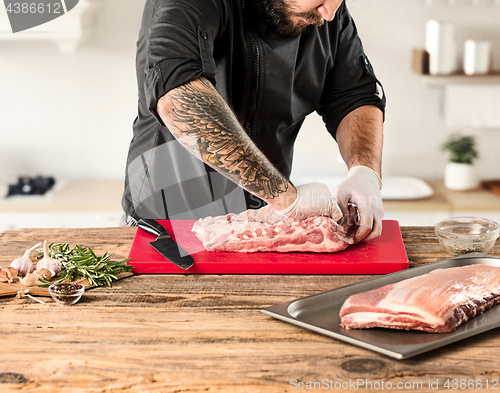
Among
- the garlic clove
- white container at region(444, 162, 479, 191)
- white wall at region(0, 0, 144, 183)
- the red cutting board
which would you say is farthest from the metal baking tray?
white wall at region(0, 0, 144, 183)

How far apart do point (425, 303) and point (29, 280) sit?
0.99 meters

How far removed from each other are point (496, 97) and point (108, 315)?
3507mm

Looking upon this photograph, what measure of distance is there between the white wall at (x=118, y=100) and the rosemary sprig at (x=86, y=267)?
102 inches

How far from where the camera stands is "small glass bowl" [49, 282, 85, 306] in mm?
1258

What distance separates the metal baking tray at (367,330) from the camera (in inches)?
39.3

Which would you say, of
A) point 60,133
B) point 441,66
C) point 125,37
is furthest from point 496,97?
point 60,133

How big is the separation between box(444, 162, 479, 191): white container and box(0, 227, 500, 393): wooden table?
2.69m

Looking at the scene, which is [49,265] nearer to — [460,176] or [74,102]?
[74,102]

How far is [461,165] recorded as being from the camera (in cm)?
373

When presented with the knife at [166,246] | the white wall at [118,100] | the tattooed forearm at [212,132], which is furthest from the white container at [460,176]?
the knife at [166,246]

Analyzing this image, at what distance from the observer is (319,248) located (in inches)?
61.9

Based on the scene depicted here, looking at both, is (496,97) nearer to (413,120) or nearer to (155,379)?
(413,120)

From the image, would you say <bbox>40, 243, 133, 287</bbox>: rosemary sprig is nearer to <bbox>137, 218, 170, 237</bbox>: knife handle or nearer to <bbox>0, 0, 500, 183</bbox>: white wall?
<bbox>137, 218, 170, 237</bbox>: knife handle

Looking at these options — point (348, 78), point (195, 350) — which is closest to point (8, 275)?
point (195, 350)
